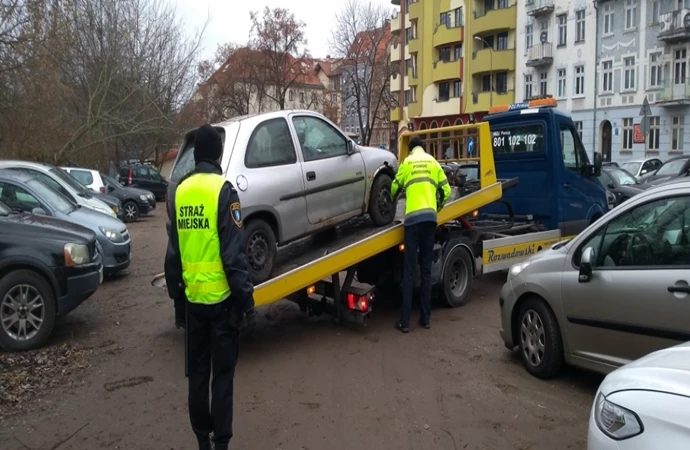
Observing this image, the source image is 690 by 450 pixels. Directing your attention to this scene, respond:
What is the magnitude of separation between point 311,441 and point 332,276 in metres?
2.92

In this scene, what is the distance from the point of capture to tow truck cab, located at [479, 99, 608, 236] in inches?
394

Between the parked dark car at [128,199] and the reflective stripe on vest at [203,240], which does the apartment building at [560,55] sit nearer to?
the parked dark car at [128,199]

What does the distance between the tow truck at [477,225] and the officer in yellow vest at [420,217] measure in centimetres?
27

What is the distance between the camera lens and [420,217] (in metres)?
7.68

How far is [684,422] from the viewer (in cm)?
265

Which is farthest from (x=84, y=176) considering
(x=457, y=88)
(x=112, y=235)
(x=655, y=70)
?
(x=457, y=88)

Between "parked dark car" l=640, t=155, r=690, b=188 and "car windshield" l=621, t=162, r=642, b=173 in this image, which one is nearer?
"parked dark car" l=640, t=155, r=690, b=188

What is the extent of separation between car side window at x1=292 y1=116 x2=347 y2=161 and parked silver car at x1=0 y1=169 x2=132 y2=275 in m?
4.37

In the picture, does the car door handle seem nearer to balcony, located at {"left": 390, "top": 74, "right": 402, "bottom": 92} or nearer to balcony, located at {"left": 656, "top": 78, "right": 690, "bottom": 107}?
balcony, located at {"left": 656, "top": 78, "right": 690, "bottom": 107}

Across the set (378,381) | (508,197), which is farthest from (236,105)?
(378,381)

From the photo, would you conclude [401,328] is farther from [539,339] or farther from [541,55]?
[541,55]

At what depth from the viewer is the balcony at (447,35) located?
2058 inches

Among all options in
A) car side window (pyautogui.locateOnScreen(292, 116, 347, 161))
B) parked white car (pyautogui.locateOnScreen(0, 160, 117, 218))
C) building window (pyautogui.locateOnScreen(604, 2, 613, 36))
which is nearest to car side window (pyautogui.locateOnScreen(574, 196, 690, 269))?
car side window (pyautogui.locateOnScreen(292, 116, 347, 161))

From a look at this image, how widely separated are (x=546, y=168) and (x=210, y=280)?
282 inches
